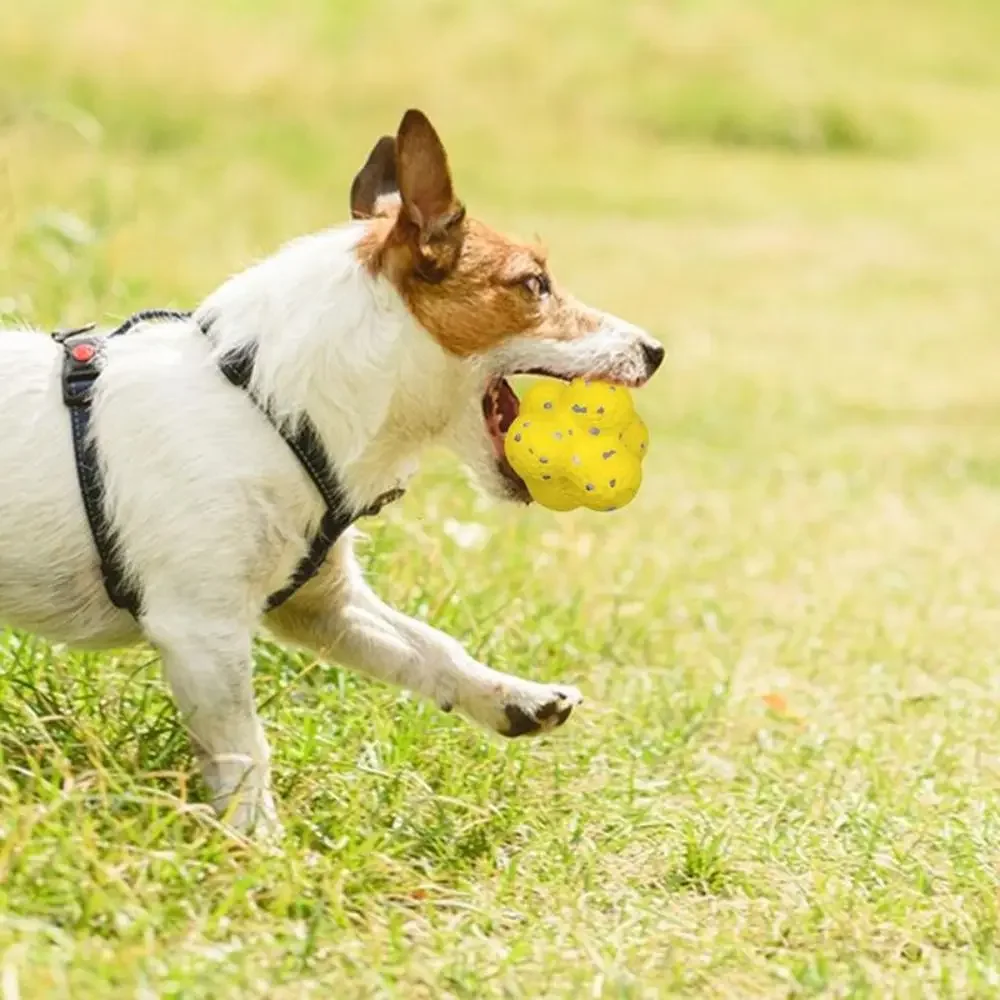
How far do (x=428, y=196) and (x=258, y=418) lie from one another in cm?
49

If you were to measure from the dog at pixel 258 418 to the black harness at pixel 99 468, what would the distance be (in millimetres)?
12

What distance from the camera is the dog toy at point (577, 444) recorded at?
3619 mm

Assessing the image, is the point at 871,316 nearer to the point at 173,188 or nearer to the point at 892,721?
the point at 173,188

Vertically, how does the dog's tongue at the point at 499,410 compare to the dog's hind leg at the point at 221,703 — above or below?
above

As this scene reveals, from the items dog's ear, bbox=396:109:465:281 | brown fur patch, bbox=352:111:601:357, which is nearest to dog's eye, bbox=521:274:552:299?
brown fur patch, bbox=352:111:601:357

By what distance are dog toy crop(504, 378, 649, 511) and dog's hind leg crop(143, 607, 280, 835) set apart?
650mm

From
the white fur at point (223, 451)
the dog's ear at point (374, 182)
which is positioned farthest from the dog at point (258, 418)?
the dog's ear at point (374, 182)

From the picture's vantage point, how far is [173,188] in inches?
456

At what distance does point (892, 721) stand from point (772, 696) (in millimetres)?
313

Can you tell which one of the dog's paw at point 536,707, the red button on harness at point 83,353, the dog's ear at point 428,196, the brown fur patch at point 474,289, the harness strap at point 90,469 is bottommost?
the dog's paw at point 536,707

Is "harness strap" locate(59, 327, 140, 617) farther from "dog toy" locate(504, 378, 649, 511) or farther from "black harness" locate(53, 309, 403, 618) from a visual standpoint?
"dog toy" locate(504, 378, 649, 511)

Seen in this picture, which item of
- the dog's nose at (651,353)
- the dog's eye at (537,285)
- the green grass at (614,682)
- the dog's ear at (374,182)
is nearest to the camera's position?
the green grass at (614,682)

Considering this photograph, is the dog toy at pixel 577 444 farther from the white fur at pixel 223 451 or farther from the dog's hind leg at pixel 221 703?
the dog's hind leg at pixel 221 703

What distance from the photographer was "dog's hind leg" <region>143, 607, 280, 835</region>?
3311 millimetres
